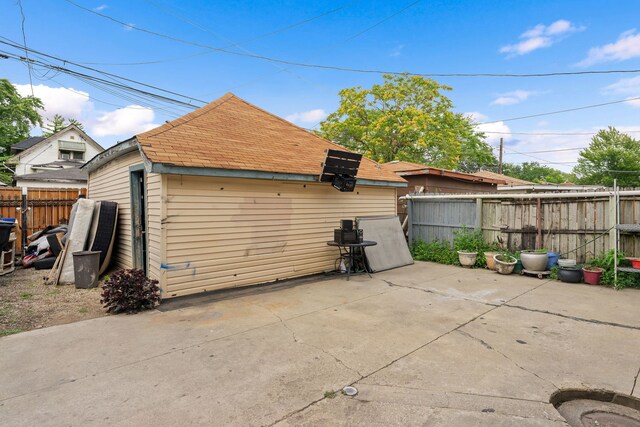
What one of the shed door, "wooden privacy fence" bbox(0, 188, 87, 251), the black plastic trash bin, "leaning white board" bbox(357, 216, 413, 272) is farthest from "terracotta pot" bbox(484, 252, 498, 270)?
"wooden privacy fence" bbox(0, 188, 87, 251)

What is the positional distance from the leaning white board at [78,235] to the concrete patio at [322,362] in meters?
2.72

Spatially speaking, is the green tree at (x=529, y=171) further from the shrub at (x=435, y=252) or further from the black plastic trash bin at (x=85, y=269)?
the black plastic trash bin at (x=85, y=269)

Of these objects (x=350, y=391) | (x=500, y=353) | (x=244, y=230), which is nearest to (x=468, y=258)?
(x=500, y=353)

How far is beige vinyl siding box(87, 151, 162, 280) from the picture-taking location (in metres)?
5.06

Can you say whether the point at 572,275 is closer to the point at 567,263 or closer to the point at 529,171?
the point at 567,263

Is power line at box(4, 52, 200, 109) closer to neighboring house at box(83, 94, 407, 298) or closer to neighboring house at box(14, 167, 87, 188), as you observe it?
neighboring house at box(83, 94, 407, 298)

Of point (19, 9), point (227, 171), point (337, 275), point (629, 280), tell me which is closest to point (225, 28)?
point (19, 9)

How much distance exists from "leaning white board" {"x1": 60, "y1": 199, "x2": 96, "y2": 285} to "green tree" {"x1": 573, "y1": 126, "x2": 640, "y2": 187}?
3342 centimetres

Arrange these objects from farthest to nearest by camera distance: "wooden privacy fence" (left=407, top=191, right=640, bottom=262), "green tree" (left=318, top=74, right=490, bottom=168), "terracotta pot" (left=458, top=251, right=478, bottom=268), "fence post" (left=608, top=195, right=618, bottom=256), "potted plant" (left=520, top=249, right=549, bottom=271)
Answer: "green tree" (left=318, top=74, right=490, bottom=168), "terracotta pot" (left=458, top=251, right=478, bottom=268), "potted plant" (left=520, top=249, right=549, bottom=271), "wooden privacy fence" (left=407, top=191, right=640, bottom=262), "fence post" (left=608, top=195, right=618, bottom=256)

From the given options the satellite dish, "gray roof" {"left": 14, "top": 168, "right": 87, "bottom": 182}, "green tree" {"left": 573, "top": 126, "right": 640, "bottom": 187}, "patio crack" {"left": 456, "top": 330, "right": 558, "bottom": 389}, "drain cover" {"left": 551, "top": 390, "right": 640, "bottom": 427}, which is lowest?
"drain cover" {"left": 551, "top": 390, "right": 640, "bottom": 427}

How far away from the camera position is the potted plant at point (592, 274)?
611 cm

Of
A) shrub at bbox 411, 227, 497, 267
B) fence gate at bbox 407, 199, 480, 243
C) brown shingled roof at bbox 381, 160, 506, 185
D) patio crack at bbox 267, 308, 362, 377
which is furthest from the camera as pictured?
brown shingled roof at bbox 381, 160, 506, 185

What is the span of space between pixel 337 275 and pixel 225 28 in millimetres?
9767

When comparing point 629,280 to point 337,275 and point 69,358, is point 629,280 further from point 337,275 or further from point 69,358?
point 69,358
